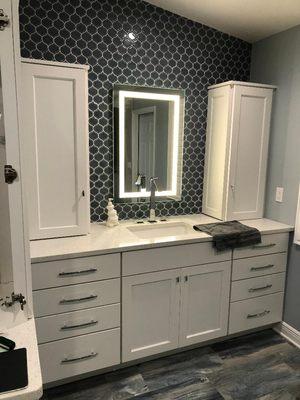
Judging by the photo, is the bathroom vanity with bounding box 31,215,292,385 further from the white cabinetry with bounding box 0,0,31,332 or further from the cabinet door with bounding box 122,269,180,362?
the white cabinetry with bounding box 0,0,31,332

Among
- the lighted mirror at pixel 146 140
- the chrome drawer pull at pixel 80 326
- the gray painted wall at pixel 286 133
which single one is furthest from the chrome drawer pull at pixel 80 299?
the gray painted wall at pixel 286 133

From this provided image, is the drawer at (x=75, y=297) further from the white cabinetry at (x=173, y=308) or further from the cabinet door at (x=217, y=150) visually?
the cabinet door at (x=217, y=150)

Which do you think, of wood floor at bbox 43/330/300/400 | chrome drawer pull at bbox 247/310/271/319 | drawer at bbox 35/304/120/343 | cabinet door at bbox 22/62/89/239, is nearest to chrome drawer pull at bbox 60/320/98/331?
drawer at bbox 35/304/120/343

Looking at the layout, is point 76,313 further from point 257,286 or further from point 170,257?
point 257,286

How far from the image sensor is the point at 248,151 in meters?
2.54

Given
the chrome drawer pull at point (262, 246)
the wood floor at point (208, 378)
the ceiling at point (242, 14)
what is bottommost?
the wood floor at point (208, 378)

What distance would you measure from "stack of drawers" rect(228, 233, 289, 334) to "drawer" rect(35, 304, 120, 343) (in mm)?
907

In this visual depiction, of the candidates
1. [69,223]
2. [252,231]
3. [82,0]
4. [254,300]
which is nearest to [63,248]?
[69,223]

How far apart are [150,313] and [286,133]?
166cm

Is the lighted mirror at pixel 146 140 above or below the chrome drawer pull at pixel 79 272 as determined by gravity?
above

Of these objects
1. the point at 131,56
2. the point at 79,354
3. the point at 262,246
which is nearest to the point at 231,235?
the point at 262,246

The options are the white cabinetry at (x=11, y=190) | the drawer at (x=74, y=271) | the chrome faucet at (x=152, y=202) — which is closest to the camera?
the white cabinetry at (x=11, y=190)

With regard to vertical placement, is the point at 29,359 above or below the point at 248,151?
below

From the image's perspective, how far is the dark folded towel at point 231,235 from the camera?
2.18 m
